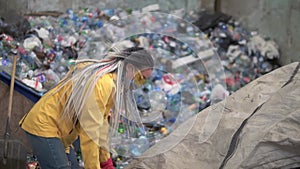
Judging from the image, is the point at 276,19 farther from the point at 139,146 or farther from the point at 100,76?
the point at 100,76

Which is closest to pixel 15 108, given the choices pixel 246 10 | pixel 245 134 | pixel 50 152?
pixel 50 152

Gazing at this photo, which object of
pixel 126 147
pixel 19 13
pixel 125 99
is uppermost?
pixel 19 13

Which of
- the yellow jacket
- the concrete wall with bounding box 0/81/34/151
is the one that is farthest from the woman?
the concrete wall with bounding box 0/81/34/151

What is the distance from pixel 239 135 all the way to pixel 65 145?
3.01ft

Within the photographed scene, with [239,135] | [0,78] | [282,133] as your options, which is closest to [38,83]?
[0,78]

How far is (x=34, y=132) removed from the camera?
10.5ft

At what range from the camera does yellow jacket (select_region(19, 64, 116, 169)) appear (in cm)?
298

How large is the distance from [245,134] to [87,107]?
75cm

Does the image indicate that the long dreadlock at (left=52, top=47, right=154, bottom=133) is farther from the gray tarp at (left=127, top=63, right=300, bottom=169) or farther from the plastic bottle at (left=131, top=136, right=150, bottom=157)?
the gray tarp at (left=127, top=63, right=300, bottom=169)

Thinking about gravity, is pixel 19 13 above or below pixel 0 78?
above

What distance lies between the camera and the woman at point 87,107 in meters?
2.99

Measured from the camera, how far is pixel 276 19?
7.22 metres

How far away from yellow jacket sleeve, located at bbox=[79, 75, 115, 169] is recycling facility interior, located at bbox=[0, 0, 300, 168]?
12.2 ft

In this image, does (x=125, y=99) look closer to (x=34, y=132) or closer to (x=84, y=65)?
(x=84, y=65)
